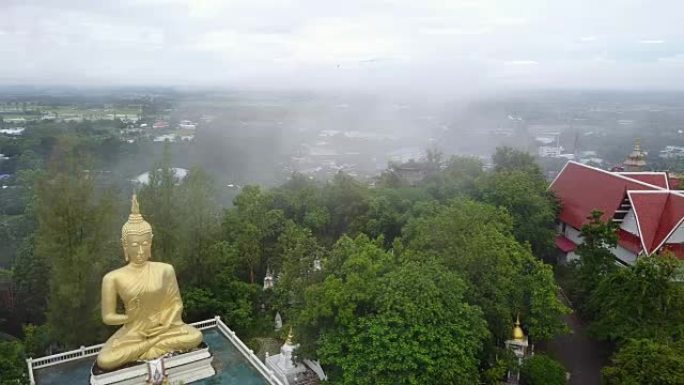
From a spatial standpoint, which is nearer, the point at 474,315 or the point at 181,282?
the point at 474,315

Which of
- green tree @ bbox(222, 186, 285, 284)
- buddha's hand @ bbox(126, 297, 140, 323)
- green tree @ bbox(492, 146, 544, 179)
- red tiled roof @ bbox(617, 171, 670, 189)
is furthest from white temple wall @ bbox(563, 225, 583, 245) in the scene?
buddha's hand @ bbox(126, 297, 140, 323)

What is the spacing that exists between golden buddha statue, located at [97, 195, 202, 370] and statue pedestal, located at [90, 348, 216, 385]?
8.5 inches

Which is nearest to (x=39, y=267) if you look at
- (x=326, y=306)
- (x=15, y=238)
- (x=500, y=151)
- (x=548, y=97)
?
(x=15, y=238)

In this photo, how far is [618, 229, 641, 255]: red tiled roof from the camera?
21.3 meters

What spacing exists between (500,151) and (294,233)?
16940mm

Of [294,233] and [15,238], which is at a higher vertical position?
[294,233]

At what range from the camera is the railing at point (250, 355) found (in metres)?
13.6

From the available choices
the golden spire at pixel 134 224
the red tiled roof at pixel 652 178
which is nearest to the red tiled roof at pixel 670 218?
the red tiled roof at pixel 652 178

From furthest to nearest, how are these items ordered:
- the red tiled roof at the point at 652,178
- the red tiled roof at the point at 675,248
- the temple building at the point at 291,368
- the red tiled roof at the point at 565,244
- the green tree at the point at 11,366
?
the red tiled roof at the point at 652,178
the red tiled roof at the point at 565,244
the red tiled roof at the point at 675,248
the temple building at the point at 291,368
the green tree at the point at 11,366

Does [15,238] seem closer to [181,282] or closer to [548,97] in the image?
[181,282]

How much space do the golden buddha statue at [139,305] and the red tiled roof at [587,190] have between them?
17993 mm

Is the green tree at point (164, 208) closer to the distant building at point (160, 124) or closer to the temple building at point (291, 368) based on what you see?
the temple building at point (291, 368)

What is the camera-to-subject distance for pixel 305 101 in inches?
2842

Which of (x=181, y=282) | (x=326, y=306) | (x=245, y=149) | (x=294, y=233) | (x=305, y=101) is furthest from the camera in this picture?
(x=305, y=101)
